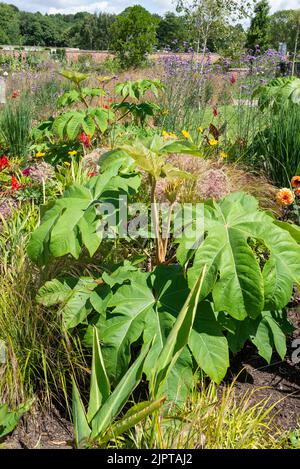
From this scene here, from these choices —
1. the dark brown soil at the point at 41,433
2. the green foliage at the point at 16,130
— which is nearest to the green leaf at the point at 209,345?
the dark brown soil at the point at 41,433

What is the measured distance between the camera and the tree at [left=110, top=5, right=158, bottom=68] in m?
14.2

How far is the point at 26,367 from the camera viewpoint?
Result: 2.03 meters

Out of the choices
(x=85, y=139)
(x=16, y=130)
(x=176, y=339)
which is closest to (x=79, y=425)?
(x=176, y=339)

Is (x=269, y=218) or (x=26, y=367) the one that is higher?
(x=269, y=218)

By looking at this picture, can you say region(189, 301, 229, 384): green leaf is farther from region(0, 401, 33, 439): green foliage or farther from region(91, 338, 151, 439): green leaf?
region(0, 401, 33, 439): green foliage

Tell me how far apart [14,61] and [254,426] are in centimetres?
1239

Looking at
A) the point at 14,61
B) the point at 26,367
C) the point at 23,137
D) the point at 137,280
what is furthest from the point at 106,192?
the point at 14,61

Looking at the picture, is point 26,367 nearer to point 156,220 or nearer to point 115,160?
point 156,220

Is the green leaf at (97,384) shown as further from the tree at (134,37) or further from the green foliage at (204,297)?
the tree at (134,37)

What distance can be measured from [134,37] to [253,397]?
550 inches

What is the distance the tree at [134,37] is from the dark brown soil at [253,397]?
13.1 m

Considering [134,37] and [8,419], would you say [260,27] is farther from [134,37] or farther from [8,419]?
[8,419]

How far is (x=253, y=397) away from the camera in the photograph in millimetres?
2088

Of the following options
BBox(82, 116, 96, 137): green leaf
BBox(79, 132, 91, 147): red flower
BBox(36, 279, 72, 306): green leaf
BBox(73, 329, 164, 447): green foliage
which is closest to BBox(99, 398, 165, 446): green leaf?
BBox(73, 329, 164, 447): green foliage
